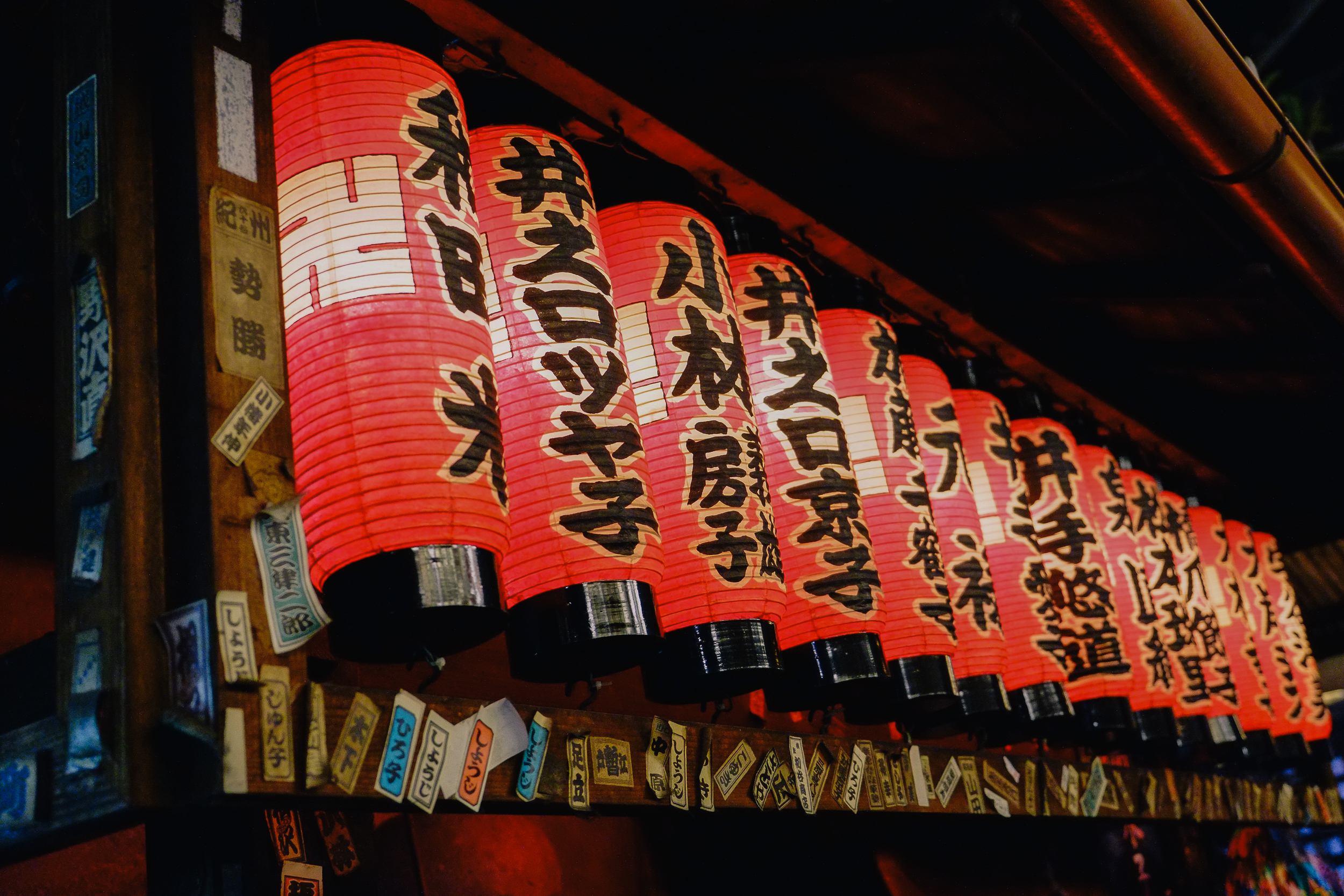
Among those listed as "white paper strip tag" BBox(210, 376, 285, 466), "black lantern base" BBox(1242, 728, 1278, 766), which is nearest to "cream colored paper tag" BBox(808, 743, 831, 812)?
"white paper strip tag" BBox(210, 376, 285, 466)

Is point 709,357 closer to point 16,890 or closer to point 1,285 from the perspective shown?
point 1,285

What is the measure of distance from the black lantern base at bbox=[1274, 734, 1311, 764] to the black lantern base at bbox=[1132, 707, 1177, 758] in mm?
2337

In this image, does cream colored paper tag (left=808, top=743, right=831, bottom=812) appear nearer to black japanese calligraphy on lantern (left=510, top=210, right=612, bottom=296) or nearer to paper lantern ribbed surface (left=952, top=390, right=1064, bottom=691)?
paper lantern ribbed surface (left=952, top=390, right=1064, bottom=691)

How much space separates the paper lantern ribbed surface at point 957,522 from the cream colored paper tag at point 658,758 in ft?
4.51

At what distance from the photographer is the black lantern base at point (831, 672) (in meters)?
3.56

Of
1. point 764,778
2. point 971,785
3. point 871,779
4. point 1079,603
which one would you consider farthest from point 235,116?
point 1079,603

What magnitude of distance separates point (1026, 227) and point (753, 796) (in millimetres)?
3530

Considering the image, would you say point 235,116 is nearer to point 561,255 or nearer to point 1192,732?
point 561,255

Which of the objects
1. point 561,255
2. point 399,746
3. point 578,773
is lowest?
point 578,773

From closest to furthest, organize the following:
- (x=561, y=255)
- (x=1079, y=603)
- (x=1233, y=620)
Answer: (x=561, y=255)
(x=1079, y=603)
(x=1233, y=620)

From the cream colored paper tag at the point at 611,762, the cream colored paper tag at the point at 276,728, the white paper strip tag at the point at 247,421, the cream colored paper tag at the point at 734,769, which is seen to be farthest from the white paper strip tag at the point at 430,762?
the cream colored paper tag at the point at 734,769

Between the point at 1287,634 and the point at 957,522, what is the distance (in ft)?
17.8

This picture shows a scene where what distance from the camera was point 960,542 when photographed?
15.1 feet

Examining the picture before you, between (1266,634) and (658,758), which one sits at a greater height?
(1266,634)
